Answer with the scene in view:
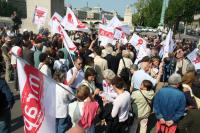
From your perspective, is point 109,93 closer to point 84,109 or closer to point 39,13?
point 84,109

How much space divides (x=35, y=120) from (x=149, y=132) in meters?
4.64

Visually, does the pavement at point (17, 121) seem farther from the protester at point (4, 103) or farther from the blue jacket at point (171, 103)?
the blue jacket at point (171, 103)

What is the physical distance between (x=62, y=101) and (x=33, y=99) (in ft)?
6.56

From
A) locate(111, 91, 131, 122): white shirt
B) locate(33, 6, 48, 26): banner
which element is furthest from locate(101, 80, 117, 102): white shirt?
locate(33, 6, 48, 26): banner

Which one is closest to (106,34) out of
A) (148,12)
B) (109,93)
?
(109,93)

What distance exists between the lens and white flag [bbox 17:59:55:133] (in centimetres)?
373

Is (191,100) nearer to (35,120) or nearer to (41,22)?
(35,120)

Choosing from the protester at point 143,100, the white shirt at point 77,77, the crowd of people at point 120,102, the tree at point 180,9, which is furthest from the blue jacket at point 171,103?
the tree at point 180,9

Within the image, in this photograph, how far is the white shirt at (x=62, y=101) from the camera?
18.8ft

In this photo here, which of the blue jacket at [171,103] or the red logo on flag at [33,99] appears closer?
the red logo on flag at [33,99]

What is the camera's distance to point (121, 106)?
19.1ft

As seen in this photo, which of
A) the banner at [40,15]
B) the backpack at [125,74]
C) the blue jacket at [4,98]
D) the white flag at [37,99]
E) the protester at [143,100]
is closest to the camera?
the white flag at [37,99]

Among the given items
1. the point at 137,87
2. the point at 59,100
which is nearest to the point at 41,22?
the point at 137,87

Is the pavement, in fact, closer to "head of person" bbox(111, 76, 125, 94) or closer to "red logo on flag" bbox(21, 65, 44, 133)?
"head of person" bbox(111, 76, 125, 94)
